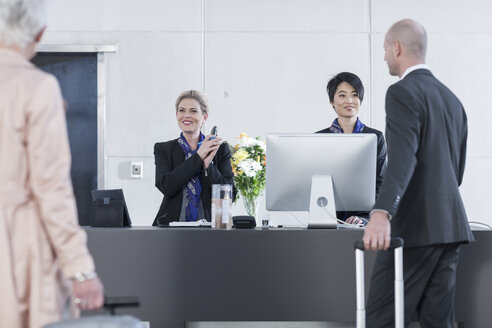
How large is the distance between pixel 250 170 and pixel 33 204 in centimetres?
202

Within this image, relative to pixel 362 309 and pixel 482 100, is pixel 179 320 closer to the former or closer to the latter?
pixel 362 309

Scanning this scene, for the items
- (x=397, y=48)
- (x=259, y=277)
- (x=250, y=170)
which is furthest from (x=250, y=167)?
(x=397, y=48)

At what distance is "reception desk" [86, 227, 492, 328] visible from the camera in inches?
120

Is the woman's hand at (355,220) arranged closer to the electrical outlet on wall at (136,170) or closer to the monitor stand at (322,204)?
the monitor stand at (322,204)

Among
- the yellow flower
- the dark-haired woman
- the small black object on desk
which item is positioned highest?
the dark-haired woman

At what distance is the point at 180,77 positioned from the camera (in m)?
5.41

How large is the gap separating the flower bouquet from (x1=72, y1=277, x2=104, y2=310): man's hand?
6.43 feet

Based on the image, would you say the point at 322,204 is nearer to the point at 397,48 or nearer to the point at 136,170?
the point at 397,48

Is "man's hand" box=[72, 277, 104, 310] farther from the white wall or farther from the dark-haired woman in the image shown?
the white wall

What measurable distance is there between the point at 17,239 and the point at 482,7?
15.4 feet

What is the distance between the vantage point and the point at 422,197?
8.12 ft

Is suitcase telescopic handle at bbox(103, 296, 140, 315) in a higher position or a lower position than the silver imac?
lower

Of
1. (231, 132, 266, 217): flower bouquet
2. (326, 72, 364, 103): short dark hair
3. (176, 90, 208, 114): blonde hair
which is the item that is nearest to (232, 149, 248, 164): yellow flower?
(231, 132, 266, 217): flower bouquet

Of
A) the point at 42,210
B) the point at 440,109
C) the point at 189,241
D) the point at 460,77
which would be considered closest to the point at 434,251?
the point at 440,109
